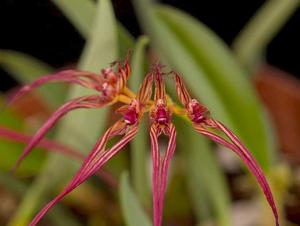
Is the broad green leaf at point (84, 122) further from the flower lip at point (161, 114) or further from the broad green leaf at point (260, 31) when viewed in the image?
the broad green leaf at point (260, 31)

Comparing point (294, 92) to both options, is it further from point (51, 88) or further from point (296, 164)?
point (51, 88)

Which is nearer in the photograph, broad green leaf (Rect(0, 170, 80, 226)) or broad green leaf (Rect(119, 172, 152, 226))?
broad green leaf (Rect(119, 172, 152, 226))

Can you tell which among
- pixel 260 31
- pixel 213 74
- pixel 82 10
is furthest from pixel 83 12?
pixel 260 31

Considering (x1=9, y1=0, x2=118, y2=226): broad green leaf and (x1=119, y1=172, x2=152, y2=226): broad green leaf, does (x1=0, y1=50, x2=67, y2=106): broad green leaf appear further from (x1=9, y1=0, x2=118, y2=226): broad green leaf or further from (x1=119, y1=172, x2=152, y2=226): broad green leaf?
(x1=119, y1=172, x2=152, y2=226): broad green leaf

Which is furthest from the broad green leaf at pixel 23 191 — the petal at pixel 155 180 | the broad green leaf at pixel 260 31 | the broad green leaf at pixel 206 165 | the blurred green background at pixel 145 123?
the petal at pixel 155 180

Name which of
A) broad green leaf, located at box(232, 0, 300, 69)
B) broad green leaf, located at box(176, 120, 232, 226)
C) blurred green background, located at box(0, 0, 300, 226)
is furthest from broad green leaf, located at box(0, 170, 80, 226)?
broad green leaf, located at box(232, 0, 300, 69)

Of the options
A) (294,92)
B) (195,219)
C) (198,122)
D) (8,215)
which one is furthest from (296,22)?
(198,122)
